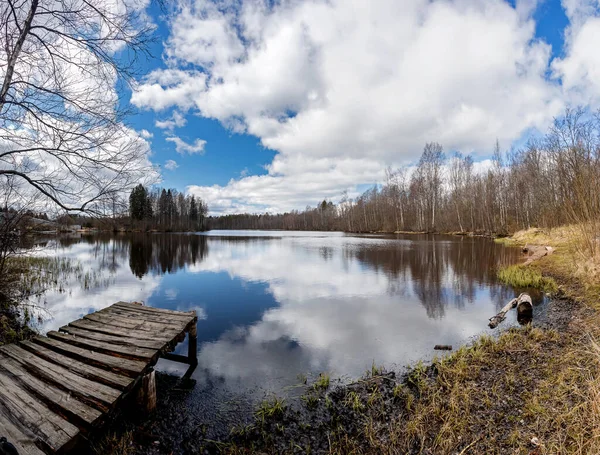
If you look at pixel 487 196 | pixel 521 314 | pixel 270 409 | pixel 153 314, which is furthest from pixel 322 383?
pixel 487 196

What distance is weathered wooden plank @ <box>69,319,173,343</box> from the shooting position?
5.06 meters

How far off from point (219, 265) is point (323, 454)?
1675cm

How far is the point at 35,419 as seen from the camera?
2.85 m

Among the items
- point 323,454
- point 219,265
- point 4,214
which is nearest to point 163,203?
point 219,265

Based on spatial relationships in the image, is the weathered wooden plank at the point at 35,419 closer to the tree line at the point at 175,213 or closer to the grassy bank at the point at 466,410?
the grassy bank at the point at 466,410

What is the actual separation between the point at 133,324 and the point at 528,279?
13801mm

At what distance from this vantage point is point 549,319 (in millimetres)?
7176

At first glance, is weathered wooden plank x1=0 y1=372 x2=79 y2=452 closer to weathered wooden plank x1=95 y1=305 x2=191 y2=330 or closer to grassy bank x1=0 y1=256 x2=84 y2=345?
weathered wooden plank x1=95 y1=305 x2=191 y2=330

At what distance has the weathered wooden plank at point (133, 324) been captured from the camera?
17.7 feet

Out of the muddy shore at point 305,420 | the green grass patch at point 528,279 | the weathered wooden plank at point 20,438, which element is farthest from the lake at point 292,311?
the weathered wooden plank at point 20,438

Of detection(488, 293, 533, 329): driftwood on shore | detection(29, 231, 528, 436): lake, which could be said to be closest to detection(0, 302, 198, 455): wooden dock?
detection(29, 231, 528, 436): lake

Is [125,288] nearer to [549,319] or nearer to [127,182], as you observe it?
[127,182]

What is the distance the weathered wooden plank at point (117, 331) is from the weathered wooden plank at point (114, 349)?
0.39 m

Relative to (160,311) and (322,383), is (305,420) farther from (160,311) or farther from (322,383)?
(160,311)
